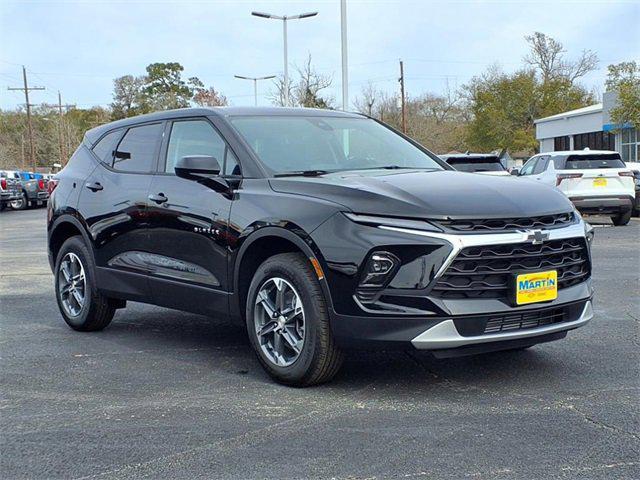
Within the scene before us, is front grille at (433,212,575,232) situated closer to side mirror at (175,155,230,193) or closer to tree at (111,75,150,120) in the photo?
side mirror at (175,155,230,193)

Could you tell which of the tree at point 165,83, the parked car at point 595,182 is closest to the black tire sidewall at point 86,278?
the parked car at point 595,182

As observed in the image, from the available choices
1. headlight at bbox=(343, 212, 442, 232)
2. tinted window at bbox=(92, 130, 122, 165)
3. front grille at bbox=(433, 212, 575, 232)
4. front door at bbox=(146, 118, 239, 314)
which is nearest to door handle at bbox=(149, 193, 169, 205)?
front door at bbox=(146, 118, 239, 314)

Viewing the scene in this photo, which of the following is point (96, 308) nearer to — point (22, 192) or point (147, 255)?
point (147, 255)

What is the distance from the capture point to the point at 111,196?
6742mm

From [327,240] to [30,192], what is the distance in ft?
113

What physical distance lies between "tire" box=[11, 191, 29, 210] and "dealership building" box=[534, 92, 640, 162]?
2762 centimetres

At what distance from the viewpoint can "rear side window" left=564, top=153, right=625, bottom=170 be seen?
18.6m

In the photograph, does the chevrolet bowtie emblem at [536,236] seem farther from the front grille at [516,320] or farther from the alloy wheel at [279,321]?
the alloy wheel at [279,321]

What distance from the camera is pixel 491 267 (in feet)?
15.4

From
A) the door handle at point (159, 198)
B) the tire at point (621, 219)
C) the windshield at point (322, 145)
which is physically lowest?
the tire at point (621, 219)

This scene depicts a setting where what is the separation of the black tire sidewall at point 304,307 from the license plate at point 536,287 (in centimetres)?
111

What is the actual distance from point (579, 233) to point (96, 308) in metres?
3.95

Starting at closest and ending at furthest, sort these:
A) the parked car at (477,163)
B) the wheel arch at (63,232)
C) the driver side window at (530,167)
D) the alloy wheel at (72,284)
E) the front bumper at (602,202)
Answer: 1. the wheel arch at (63,232)
2. the alloy wheel at (72,284)
3. the front bumper at (602,202)
4. the parked car at (477,163)
5. the driver side window at (530,167)

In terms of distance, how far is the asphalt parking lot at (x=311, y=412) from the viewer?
3.86m
